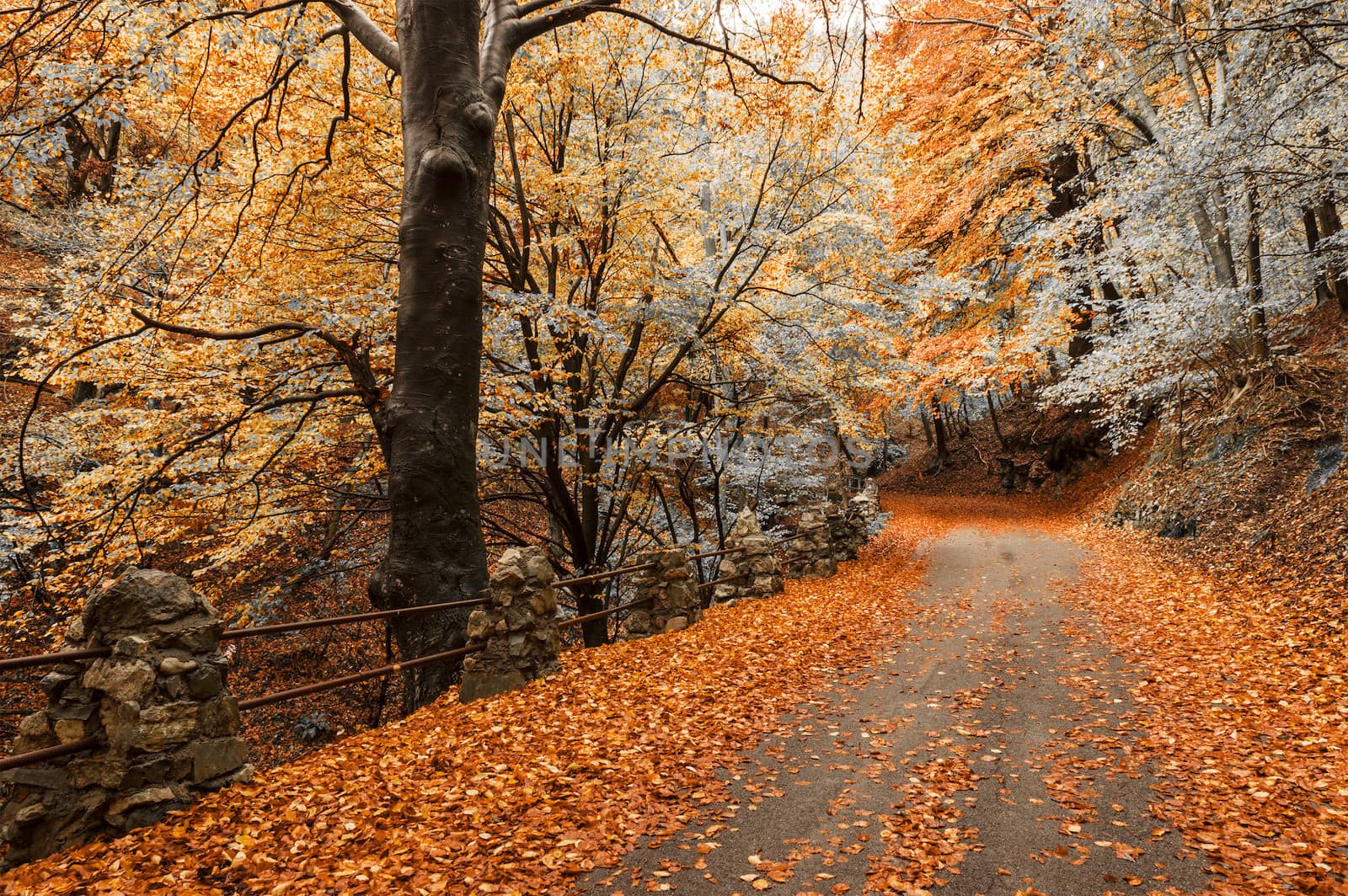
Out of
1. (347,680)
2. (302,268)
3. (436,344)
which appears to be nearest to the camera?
(347,680)

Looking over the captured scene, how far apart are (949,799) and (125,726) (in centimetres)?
454

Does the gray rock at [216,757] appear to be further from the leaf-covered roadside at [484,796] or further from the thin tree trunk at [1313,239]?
the thin tree trunk at [1313,239]

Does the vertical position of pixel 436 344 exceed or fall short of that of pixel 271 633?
it exceeds it

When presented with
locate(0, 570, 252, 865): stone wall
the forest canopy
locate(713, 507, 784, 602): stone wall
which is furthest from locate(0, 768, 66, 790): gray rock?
locate(713, 507, 784, 602): stone wall

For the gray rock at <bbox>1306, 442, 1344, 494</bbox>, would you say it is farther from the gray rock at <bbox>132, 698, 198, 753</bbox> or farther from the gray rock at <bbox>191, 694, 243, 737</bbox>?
the gray rock at <bbox>132, 698, 198, 753</bbox>

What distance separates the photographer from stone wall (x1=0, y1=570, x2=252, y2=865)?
Answer: 9.72ft

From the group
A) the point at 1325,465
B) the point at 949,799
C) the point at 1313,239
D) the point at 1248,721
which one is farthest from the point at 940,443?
the point at 949,799

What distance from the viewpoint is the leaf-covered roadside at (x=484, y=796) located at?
2855 millimetres

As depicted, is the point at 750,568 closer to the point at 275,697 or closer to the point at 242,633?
the point at 275,697

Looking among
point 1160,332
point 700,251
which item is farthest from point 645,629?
point 1160,332

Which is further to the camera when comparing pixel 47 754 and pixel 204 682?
pixel 204 682

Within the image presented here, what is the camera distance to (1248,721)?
4.49m

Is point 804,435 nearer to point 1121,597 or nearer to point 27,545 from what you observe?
point 1121,597

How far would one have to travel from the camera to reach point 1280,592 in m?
6.87
